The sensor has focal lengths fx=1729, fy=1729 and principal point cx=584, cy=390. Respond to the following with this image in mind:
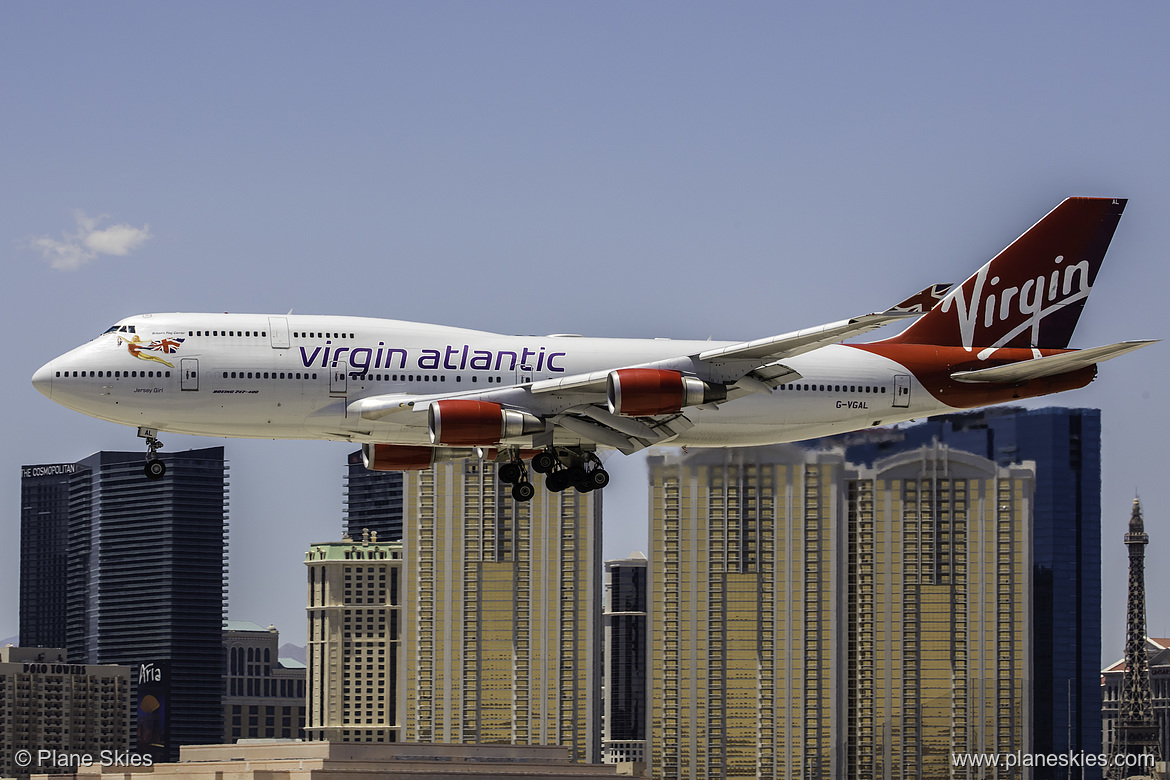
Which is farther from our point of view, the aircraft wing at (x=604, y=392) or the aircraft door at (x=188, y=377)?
the aircraft wing at (x=604, y=392)

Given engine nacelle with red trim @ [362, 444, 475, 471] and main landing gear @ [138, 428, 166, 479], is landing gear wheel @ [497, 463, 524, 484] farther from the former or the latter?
main landing gear @ [138, 428, 166, 479]

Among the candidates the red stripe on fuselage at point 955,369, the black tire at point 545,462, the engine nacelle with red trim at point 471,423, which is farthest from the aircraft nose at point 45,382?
the red stripe on fuselage at point 955,369

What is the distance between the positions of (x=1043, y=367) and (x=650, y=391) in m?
14.1

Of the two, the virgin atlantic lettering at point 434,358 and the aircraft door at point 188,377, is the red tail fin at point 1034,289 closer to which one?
the virgin atlantic lettering at point 434,358

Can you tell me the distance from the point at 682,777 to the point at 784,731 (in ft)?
41.9

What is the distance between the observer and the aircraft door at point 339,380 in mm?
55906

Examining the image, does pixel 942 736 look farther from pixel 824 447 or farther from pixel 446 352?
pixel 446 352

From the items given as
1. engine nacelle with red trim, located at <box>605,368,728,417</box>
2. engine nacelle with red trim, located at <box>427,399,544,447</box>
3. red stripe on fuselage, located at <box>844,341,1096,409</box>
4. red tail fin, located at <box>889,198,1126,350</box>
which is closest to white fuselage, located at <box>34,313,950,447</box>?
engine nacelle with red trim, located at <box>427,399,544,447</box>

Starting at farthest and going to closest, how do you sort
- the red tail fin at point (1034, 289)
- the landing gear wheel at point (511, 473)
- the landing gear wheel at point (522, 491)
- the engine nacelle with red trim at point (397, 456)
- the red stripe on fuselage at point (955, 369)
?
the red tail fin at point (1034, 289) < the red stripe on fuselage at point (955, 369) < the engine nacelle with red trim at point (397, 456) < the landing gear wheel at point (511, 473) < the landing gear wheel at point (522, 491)

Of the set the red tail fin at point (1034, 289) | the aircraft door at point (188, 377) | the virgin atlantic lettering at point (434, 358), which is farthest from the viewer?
the red tail fin at point (1034, 289)

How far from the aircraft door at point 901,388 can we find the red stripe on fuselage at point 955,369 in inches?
14.9

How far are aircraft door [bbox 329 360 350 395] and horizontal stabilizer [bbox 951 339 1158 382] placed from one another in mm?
21443

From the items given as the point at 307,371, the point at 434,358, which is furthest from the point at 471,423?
the point at 307,371

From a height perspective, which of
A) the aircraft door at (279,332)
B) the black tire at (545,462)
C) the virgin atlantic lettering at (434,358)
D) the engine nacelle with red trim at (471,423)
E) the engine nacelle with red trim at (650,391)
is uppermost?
the aircraft door at (279,332)
